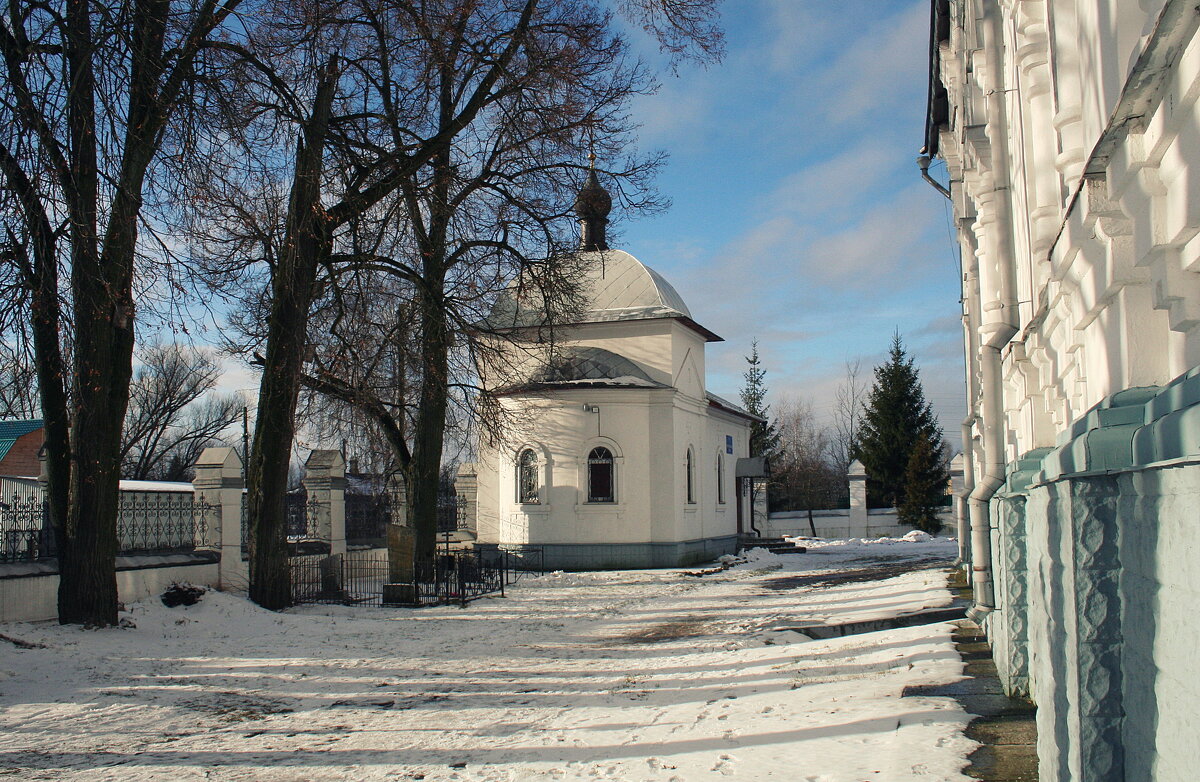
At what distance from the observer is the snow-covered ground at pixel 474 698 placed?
6.09 metres

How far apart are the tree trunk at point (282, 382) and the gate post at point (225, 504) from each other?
3.82 ft

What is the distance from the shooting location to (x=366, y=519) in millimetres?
21891

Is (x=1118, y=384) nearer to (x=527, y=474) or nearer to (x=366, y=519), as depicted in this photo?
(x=366, y=519)

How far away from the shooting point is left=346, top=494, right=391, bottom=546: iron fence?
21.2 meters

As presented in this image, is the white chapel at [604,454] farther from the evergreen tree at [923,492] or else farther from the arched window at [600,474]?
the evergreen tree at [923,492]

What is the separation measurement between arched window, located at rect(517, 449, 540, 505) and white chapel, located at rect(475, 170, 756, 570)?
3cm

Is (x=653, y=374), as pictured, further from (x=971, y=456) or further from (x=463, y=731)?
(x=463, y=731)

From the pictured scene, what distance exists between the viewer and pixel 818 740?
6137 mm

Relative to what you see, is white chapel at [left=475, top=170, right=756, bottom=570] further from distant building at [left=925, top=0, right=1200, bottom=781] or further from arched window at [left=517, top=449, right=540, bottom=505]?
distant building at [left=925, top=0, right=1200, bottom=781]

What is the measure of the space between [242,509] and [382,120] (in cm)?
693

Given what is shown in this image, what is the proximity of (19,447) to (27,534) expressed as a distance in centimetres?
3408

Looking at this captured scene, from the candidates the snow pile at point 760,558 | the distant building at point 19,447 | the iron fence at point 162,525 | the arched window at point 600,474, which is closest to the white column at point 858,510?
the snow pile at point 760,558

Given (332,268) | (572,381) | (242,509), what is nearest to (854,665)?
(332,268)

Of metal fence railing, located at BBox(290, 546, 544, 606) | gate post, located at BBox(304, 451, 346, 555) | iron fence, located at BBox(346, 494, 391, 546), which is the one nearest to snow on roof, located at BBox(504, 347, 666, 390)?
iron fence, located at BBox(346, 494, 391, 546)
